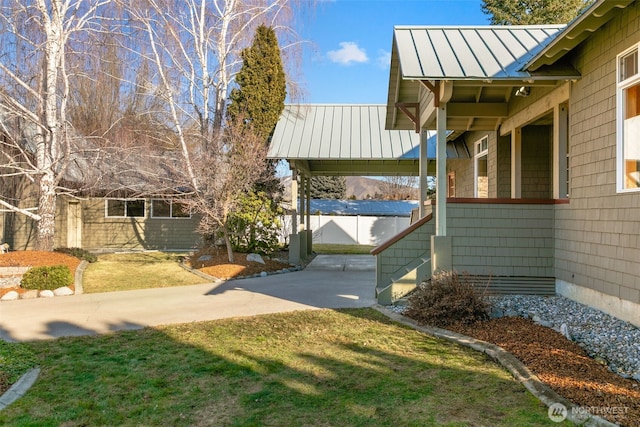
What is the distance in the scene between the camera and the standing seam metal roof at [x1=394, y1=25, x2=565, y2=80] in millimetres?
6773

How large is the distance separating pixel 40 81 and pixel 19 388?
11197 mm

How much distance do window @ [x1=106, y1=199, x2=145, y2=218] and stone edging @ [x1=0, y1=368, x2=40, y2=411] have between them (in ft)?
50.5

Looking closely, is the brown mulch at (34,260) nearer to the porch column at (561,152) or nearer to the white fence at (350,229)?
the porch column at (561,152)

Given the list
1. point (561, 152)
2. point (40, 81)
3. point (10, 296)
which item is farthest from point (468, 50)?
point (40, 81)

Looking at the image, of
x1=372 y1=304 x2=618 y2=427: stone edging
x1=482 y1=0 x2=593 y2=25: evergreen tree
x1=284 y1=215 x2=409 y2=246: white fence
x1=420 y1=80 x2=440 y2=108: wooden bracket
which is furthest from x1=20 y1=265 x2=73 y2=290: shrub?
x1=482 y1=0 x2=593 y2=25: evergreen tree

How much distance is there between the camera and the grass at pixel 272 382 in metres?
3.26

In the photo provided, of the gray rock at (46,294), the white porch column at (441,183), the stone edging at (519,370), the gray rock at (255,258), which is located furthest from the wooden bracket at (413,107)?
the gray rock at (46,294)

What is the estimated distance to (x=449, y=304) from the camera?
18.5 feet

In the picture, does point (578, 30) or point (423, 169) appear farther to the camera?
point (423, 169)

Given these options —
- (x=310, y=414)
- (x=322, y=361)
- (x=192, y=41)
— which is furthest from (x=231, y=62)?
(x=310, y=414)

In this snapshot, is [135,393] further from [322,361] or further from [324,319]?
[324,319]

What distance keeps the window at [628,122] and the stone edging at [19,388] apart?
6856 mm

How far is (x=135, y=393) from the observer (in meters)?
3.75
